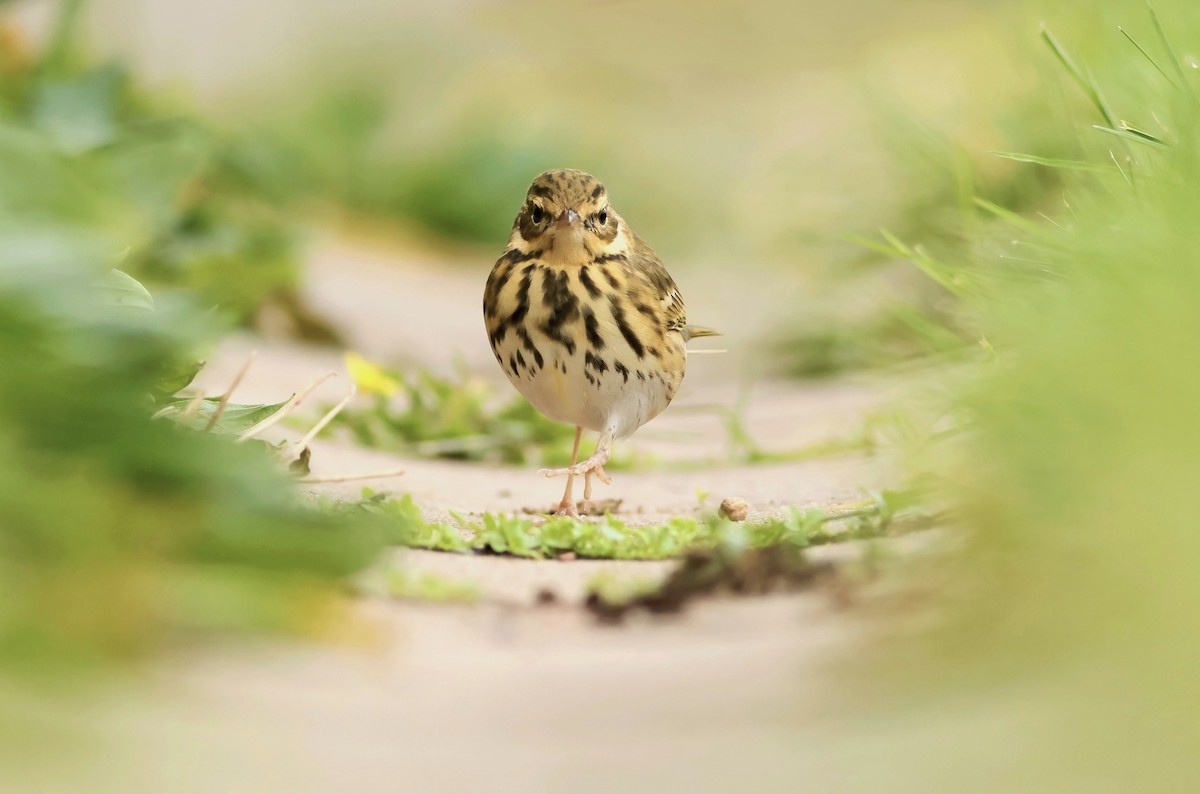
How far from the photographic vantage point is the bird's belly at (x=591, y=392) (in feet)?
9.13

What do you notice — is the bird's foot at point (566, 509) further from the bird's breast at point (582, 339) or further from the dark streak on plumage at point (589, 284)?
the dark streak on plumage at point (589, 284)

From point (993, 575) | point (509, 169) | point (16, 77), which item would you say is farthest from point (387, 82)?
point (993, 575)

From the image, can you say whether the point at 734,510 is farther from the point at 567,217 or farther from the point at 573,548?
the point at 567,217

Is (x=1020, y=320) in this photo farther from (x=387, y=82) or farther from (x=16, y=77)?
(x=387, y=82)

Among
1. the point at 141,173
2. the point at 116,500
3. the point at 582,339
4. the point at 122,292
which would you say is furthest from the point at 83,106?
the point at 116,500

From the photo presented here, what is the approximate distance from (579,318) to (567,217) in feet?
0.73

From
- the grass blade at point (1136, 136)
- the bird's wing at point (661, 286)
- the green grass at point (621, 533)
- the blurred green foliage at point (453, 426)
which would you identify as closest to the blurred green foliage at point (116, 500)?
the green grass at point (621, 533)

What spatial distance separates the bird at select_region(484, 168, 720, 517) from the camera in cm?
277

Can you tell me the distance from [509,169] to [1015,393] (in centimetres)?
514

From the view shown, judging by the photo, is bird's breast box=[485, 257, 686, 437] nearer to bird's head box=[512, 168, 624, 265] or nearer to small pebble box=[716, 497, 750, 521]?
bird's head box=[512, 168, 624, 265]

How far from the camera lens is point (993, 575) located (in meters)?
1.93

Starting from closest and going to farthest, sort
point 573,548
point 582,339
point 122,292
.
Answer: point 122,292
point 573,548
point 582,339

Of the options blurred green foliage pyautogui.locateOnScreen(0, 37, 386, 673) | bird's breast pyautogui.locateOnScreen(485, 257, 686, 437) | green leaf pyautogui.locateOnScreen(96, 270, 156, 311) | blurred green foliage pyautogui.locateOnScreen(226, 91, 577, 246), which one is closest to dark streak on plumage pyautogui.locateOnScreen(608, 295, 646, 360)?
bird's breast pyautogui.locateOnScreen(485, 257, 686, 437)

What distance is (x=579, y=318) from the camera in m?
2.76
